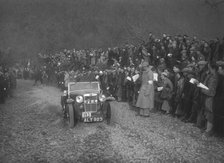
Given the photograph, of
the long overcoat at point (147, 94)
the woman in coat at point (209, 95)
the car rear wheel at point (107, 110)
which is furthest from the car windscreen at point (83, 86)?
the woman in coat at point (209, 95)

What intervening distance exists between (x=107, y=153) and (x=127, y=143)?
0.95 metres

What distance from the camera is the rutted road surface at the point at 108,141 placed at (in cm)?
654

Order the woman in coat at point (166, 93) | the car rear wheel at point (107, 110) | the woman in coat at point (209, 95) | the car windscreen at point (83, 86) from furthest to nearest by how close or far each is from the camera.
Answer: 1. the woman in coat at point (166, 93)
2. the car windscreen at point (83, 86)
3. the car rear wheel at point (107, 110)
4. the woman in coat at point (209, 95)

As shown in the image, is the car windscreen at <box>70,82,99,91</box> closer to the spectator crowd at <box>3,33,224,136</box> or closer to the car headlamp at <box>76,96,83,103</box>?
the spectator crowd at <box>3,33,224,136</box>

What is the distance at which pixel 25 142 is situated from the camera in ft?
25.7

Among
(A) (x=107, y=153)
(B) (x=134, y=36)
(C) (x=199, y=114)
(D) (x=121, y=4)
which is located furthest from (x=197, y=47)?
(D) (x=121, y=4)

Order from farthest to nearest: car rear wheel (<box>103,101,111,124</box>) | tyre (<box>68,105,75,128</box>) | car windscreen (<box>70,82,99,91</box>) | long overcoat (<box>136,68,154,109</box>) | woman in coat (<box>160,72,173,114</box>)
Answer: woman in coat (<box>160,72,173,114</box>), long overcoat (<box>136,68,154,109</box>), car windscreen (<box>70,82,99,91</box>), car rear wheel (<box>103,101,111,124</box>), tyre (<box>68,105,75,128</box>)

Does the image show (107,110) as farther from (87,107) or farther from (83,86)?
(83,86)

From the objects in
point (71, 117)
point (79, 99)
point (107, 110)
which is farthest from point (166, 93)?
point (71, 117)

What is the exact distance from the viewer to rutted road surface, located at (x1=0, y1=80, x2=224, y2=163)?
6.54 meters

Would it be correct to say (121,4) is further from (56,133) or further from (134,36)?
(56,133)

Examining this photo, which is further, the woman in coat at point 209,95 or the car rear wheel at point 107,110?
the car rear wheel at point 107,110

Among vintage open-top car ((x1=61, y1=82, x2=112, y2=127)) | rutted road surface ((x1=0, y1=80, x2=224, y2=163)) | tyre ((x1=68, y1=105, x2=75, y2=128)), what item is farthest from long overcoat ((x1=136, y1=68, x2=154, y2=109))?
tyre ((x1=68, y1=105, x2=75, y2=128))

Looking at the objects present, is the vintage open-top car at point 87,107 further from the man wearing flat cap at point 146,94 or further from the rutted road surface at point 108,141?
the man wearing flat cap at point 146,94
